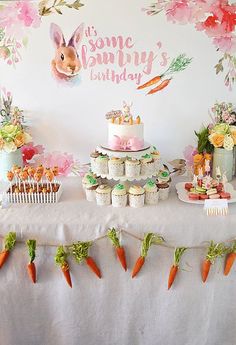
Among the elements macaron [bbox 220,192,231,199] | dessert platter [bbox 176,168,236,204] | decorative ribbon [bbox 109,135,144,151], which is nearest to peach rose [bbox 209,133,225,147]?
dessert platter [bbox 176,168,236,204]

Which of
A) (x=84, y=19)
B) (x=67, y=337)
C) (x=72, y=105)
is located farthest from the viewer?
(x=72, y=105)

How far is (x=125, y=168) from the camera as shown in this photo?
5.05 ft

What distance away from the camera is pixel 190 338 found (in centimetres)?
155

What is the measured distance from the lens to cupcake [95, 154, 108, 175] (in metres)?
1.54

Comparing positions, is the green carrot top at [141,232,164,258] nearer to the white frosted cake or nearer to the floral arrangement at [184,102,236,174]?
the white frosted cake

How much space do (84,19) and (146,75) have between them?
37 centimetres

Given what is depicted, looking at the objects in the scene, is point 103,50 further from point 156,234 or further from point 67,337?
point 67,337

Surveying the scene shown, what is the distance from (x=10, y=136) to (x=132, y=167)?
59 cm

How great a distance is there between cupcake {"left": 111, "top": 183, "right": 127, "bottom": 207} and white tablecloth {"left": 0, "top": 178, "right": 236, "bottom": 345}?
0.04 meters

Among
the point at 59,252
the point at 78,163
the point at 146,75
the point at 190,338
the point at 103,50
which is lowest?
the point at 190,338

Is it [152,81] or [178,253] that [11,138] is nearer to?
[152,81]

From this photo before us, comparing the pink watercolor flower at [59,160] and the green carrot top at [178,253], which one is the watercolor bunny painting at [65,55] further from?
the green carrot top at [178,253]

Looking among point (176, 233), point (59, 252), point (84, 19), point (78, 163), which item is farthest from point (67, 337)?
point (84, 19)

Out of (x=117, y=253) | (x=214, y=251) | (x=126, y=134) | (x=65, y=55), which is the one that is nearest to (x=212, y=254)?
(x=214, y=251)
